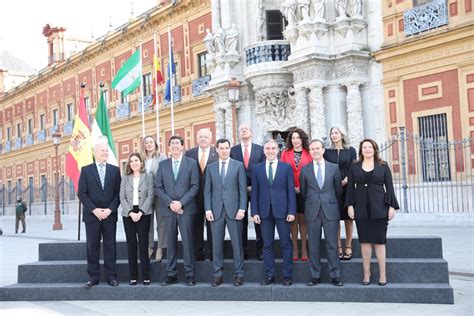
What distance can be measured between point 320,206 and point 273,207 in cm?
53

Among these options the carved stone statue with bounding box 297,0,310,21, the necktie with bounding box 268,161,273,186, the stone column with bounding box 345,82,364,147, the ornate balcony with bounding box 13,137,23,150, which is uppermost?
the carved stone statue with bounding box 297,0,310,21

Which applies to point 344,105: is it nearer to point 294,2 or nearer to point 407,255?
point 294,2

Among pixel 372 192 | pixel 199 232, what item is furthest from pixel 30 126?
pixel 372 192

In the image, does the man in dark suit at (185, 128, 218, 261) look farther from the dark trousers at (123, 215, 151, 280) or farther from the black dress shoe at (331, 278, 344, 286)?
the black dress shoe at (331, 278, 344, 286)

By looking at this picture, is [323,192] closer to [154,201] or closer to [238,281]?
[238,281]

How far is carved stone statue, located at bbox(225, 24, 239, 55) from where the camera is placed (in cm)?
1922

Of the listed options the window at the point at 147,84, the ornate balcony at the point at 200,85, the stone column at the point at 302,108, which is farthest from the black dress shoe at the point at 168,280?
the window at the point at 147,84

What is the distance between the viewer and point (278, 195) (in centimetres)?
682

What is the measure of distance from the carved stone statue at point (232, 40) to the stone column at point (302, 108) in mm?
3237

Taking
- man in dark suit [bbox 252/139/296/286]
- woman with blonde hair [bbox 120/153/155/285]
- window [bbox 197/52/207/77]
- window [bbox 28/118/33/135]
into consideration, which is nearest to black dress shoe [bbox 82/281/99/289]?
woman with blonde hair [bbox 120/153/155/285]

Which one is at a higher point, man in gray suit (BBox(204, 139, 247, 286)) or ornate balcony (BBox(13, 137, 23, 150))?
ornate balcony (BBox(13, 137, 23, 150))

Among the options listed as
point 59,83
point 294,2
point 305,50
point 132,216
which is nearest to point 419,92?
point 305,50

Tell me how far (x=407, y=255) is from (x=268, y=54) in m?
11.6

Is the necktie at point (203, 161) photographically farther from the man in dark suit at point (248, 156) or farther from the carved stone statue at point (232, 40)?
the carved stone statue at point (232, 40)
